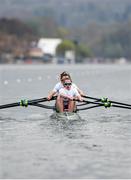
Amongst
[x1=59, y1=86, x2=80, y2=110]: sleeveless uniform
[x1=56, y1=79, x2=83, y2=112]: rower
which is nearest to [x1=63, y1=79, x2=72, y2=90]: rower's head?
[x1=56, y1=79, x2=83, y2=112]: rower

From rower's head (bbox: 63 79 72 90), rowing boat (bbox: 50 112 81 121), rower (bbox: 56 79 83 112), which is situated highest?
rower's head (bbox: 63 79 72 90)

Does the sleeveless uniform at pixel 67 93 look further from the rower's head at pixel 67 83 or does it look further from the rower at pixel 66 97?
the rower's head at pixel 67 83

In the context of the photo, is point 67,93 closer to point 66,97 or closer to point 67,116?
point 66,97

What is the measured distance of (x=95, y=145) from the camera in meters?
21.2

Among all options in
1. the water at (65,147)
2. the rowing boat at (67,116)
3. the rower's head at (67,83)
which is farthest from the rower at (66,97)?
the water at (65,147)

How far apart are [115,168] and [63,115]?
9379mm

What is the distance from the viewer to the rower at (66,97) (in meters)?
27.1

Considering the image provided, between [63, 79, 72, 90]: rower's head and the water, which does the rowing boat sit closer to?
the water

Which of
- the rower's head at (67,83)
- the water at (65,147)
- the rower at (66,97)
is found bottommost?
the water at (65,147)

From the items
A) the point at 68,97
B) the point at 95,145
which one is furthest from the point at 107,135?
the point at 68,97

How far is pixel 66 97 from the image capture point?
1065 inches

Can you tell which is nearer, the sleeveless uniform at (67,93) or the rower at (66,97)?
the rower at (66,97)

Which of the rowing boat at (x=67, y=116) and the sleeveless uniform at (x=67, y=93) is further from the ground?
the sleeveless uniform at (x=67, y=93)

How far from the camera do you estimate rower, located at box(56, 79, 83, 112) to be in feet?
88.9
